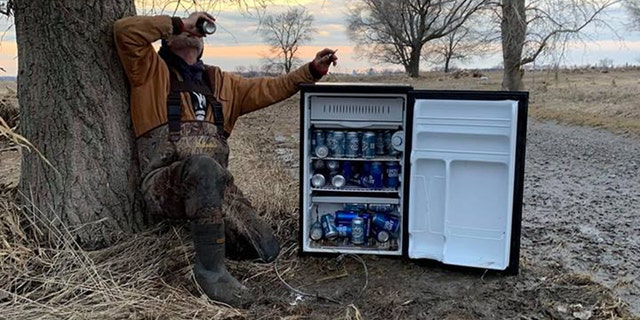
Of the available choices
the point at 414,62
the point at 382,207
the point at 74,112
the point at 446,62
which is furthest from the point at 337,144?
the point at 446,62

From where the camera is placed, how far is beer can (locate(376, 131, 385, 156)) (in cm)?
379

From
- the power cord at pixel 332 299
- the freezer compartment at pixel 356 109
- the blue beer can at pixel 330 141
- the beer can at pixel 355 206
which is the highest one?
the freezer compartment at pixel 356 109

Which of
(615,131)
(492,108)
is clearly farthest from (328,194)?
(615,131)

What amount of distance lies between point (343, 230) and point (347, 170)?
15.5 inches

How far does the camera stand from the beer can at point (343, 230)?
3827 millimetres

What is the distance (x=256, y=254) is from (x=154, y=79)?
46.7 inches

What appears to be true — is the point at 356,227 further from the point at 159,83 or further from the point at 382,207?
the point at 159,83

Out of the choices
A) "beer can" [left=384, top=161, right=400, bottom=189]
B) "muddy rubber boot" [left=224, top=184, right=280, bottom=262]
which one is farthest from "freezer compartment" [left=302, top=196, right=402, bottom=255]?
"muddy rubber boot" [left=224, top=184, right=280, bottom=262]

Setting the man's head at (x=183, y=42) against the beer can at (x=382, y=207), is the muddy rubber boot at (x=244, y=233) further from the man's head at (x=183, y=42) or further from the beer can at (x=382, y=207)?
the man's head at (x=183, y=42)

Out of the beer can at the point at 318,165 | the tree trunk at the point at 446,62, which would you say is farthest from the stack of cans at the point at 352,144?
the tree trunk at the point at 446,62

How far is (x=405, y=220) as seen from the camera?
3.56 m

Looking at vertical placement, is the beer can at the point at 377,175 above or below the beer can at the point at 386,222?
above

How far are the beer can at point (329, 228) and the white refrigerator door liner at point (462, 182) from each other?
1.70 ft

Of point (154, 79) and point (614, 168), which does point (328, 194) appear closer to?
Answer: point (154, 79)
